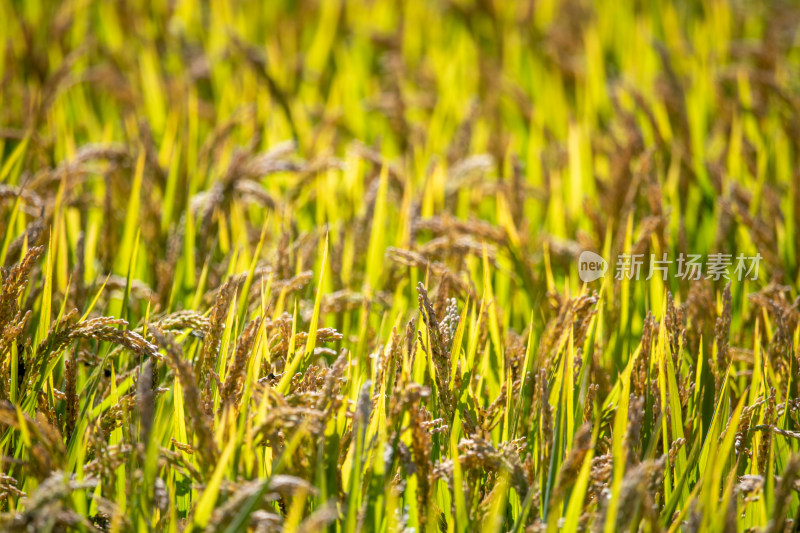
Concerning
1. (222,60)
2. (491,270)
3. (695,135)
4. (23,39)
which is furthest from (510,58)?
(23,39)

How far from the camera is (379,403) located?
1.08 metres

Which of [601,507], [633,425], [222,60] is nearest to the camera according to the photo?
[633,425]

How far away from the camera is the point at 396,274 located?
1.65 meters

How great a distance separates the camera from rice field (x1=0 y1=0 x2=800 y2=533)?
98cm

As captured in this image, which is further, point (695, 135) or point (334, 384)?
point (695, 135)

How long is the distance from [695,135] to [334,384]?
181 centimetres

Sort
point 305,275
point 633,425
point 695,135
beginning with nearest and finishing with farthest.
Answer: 1. point 633,425
2. point 305,275
3. point 695,135

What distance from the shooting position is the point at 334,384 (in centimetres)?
99

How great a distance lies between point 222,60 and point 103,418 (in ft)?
6.76

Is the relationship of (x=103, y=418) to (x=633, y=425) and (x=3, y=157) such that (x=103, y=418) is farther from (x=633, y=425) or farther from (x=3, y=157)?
(x=3, y=157)

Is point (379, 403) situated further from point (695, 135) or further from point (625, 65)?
point (625, 65)

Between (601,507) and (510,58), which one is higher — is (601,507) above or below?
below

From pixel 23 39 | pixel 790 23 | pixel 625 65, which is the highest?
pixel 790 23

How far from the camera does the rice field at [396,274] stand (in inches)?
38.5
